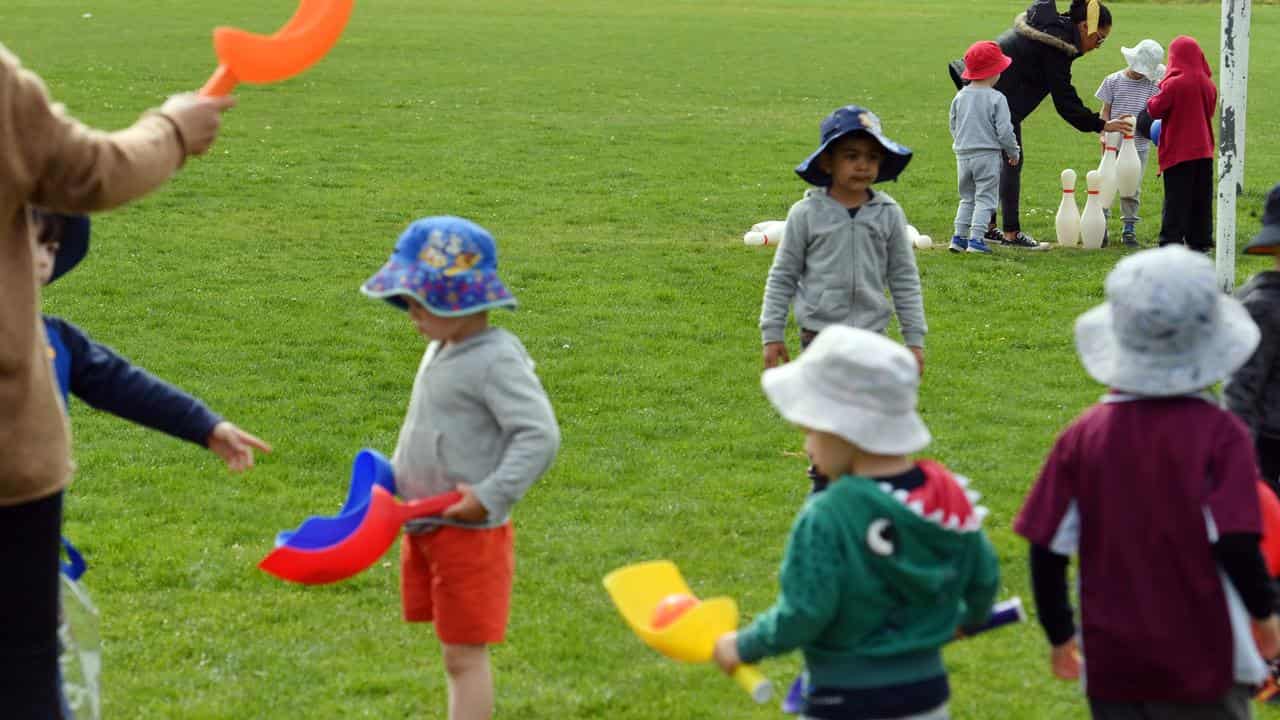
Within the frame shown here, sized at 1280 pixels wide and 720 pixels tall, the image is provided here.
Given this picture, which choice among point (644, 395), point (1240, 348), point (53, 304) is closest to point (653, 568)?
point (1240, 348)

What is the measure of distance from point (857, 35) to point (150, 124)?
3453cm

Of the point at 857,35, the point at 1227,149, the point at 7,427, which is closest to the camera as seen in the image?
the point at 7,427

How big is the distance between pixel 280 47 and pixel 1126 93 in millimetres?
10779

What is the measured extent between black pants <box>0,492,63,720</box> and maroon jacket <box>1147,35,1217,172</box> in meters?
10.1

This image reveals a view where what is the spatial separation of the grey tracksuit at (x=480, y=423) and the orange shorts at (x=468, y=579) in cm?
6

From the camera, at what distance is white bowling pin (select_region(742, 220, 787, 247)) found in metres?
13.1

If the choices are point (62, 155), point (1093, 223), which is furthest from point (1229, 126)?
point (62, 155)

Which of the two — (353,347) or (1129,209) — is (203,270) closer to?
(353,347)

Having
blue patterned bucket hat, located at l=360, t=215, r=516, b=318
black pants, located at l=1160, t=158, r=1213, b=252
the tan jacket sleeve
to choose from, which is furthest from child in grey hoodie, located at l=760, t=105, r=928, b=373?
black pants, located at l=1160, t=158, r=1213, b=252

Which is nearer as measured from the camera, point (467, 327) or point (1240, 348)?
point (1240, 348)

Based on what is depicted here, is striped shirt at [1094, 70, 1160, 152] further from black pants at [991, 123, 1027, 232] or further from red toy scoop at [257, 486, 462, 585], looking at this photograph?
red toy scoop at [257, 486, 462, 585]

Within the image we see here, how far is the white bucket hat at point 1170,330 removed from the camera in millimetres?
3248

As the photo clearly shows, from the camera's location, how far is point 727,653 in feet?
11.2

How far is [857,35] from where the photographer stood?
36.5 m
